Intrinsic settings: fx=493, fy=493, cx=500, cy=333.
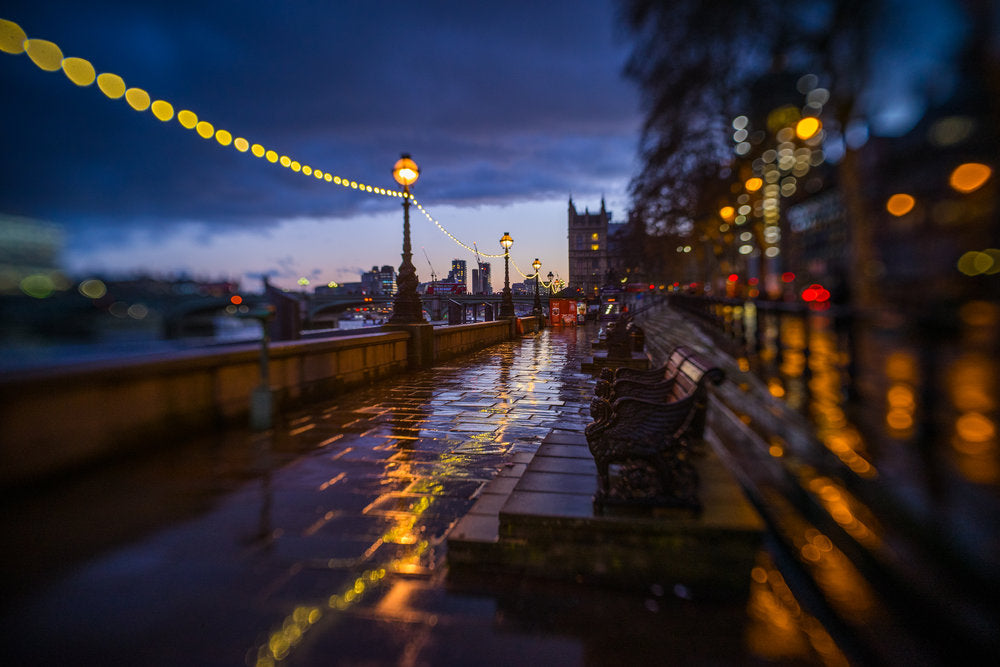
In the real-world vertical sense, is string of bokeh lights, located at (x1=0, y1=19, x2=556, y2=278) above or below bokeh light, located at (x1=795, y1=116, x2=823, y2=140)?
below

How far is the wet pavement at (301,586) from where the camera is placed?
233cm

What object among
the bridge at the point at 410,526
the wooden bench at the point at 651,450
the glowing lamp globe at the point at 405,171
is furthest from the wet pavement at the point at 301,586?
the glowing lamp globe at the point at 405,171

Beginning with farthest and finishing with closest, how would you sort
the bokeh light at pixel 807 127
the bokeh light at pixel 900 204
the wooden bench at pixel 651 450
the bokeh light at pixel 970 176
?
1. the bokeh light at pixel 900 204
2. the bokeh light at pixel 970 176
3. the bokeh light at pixel 807 127
4. the wooden bench at pixel 651 450

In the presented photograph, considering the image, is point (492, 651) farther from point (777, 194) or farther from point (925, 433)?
point (777, 194)

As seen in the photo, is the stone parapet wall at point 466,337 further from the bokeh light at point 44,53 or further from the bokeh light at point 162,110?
the bokeh light at point 44,53

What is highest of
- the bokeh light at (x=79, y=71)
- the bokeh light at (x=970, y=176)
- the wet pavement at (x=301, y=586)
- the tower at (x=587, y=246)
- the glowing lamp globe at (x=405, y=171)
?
the tower at (x=587, y=246)

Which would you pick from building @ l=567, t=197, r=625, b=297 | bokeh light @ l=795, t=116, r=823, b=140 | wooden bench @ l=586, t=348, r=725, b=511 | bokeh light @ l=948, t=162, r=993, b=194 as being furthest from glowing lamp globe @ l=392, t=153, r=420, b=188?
building @ l=567, t=197, r=625, b=297

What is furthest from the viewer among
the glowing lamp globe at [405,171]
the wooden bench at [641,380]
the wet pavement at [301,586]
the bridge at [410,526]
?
the glowing lamp globe at [405,171]

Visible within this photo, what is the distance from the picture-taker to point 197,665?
2.23 meters

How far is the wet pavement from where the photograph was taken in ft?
7.64

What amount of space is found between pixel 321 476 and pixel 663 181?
34.0 metres

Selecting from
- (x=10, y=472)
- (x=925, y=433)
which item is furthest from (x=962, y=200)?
(x=10, y=472)

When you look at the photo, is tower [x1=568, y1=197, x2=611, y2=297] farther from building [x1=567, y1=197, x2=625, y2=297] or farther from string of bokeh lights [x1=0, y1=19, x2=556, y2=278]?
string of bokeh lights [x1=0, y1=19, x2=556, y2=278]

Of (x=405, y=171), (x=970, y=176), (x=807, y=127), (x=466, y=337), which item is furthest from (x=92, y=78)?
(x=970, y=176)
